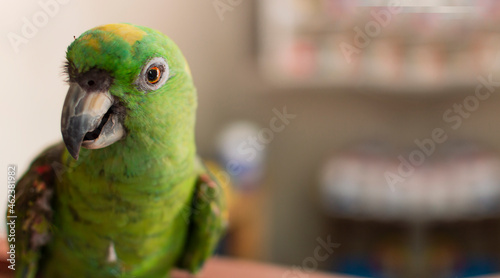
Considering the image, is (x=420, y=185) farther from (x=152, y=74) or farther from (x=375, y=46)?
(x=152, y=74)

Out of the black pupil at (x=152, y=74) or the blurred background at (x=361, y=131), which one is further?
the blurred background at (x=361, y=131)

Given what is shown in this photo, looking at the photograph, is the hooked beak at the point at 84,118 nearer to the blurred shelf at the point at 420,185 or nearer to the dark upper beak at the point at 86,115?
the dark upper beak at the point at 86,115

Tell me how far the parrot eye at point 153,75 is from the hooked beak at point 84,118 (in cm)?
4

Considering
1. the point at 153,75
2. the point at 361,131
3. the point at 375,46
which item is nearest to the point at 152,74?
the point at 153,75

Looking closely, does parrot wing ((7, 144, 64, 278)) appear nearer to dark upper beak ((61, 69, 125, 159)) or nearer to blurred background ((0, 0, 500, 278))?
dark upper beak ((61, 69, 125, 159))

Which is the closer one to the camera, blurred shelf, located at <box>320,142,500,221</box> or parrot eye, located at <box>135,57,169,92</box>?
parrot eye, located at <box>135,57,169,92</box>

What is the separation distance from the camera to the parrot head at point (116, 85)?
Result: 21.5 inches

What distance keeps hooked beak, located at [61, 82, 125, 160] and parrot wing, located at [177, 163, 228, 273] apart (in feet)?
0.92

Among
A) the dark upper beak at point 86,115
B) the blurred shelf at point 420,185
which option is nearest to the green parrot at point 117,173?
the dark upper beak at point 86,115

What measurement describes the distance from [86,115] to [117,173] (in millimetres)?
138

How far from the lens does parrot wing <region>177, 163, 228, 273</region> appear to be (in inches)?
32.9

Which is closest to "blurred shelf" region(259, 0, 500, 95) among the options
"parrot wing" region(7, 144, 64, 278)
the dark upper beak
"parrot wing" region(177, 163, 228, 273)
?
"parrot wing" region(177, 163, 228, 273)

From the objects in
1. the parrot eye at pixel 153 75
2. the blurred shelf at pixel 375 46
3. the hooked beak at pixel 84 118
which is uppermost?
the blurred shelf at pixel 375 46

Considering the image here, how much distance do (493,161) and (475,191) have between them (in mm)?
181
